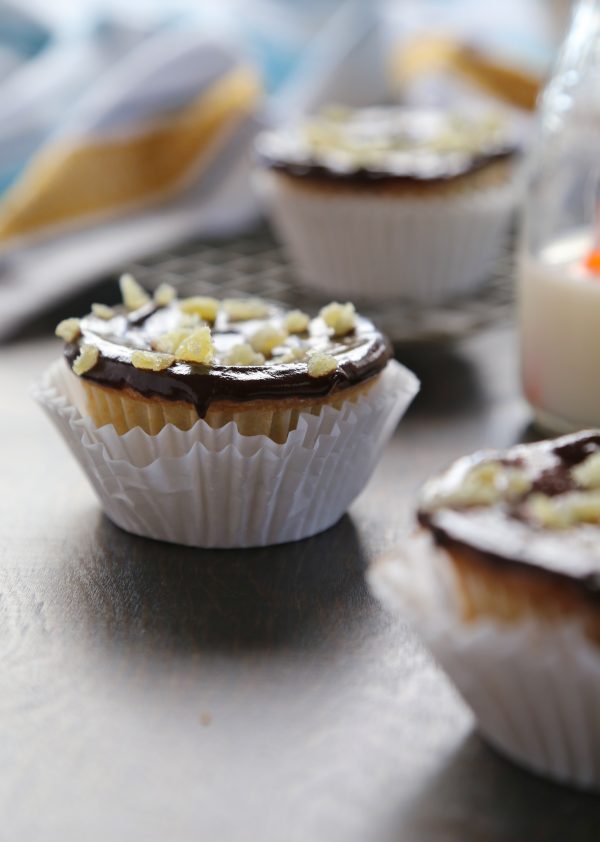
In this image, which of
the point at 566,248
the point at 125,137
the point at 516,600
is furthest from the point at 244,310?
the point at 125,137

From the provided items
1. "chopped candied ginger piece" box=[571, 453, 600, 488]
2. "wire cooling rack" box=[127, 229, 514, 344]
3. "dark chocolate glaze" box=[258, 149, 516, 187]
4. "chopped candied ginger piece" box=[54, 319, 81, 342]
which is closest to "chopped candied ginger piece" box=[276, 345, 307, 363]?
"chopped candied ginger piece" box=[54, 319, 81, 342]

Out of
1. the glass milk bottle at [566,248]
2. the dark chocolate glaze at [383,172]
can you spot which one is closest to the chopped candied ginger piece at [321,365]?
the glass milk bottle at [566,248]

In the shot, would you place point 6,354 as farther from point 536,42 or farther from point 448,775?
point 536,42

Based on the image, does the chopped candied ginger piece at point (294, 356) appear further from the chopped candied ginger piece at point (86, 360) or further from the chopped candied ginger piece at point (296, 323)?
the chopped candied ginger piece at point (86, 360)

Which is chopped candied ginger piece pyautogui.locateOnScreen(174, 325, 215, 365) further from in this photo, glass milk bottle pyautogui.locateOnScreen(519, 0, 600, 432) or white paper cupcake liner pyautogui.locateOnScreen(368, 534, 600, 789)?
glass milk bottle pyautogui.locateOnScreen(519, 0, 600, 432)

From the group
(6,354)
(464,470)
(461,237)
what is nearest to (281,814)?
(464,470)

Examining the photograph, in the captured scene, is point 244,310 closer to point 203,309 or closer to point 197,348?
point 203,309
